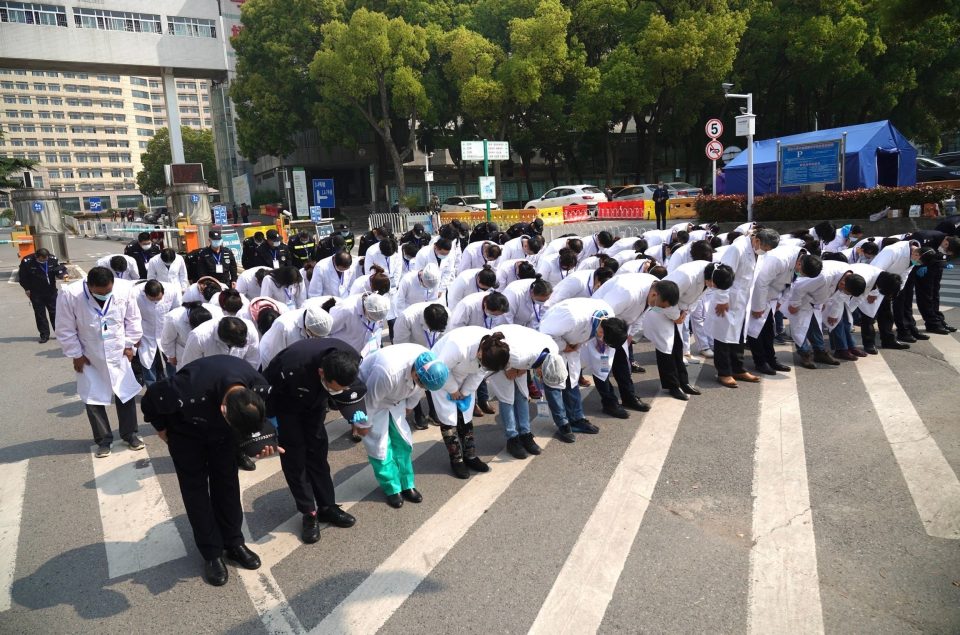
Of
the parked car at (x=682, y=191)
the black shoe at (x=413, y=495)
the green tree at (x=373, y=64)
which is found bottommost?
the black shoe at (x=413, y=495)

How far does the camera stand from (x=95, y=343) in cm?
596

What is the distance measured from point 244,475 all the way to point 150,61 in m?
39.5

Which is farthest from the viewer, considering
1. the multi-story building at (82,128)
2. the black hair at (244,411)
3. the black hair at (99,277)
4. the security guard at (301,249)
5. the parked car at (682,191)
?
the multi-story building at (82,128)

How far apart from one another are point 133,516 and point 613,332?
3.99 metres

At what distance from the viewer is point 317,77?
102 feet

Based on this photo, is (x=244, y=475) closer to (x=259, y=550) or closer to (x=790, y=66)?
(x=259, y=550)

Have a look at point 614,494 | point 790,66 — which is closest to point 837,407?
point 614,494

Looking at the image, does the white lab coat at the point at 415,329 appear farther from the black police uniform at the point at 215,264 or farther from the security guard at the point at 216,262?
the black police uniform at the point at 215,264

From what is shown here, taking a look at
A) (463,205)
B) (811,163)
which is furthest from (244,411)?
(463,205)

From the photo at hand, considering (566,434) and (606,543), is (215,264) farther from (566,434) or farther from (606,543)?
(606,543)

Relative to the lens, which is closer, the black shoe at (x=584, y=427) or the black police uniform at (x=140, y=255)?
the black shoe at (x=584, y=427)

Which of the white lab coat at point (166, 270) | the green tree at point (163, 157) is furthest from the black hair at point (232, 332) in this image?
the green tree at point (163, 157)

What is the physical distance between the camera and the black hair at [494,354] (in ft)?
15.1

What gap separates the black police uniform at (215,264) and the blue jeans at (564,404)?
6.43m
